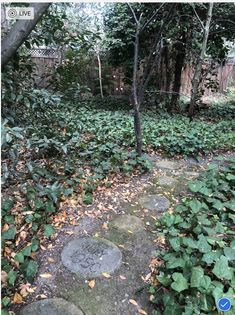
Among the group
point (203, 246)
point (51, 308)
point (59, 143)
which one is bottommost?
point (51, 308)

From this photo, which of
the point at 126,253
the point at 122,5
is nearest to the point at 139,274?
the point at 126,253

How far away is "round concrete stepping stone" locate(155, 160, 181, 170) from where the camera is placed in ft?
13.7

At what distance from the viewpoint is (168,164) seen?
4277 mm

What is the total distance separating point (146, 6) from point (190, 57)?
237cm

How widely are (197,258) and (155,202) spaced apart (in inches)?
46.0

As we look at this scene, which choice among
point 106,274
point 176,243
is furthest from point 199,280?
point 106,274

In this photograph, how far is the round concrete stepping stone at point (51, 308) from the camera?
5.88ft

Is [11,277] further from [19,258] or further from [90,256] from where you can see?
[90,256]

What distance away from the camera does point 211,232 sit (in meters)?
2.33

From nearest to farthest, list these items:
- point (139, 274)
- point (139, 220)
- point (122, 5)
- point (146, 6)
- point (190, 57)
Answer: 1. point (139, 274)
2. point (139, 220)
3. point (146, 6)
4. point (122, 5)
5. point (190, 57)

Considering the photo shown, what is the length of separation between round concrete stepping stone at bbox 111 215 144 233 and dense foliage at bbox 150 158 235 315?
0.60 ft

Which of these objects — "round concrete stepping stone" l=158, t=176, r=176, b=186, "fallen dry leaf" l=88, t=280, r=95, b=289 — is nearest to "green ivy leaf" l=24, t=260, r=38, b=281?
"fallen dry leaf" l=88, t=280, r=95, b=289

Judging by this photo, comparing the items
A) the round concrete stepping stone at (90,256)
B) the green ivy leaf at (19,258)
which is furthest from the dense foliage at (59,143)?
the round concrete stepping stone at (90,256)

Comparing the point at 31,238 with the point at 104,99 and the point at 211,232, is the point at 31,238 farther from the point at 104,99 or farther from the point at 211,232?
the point at 104,99
